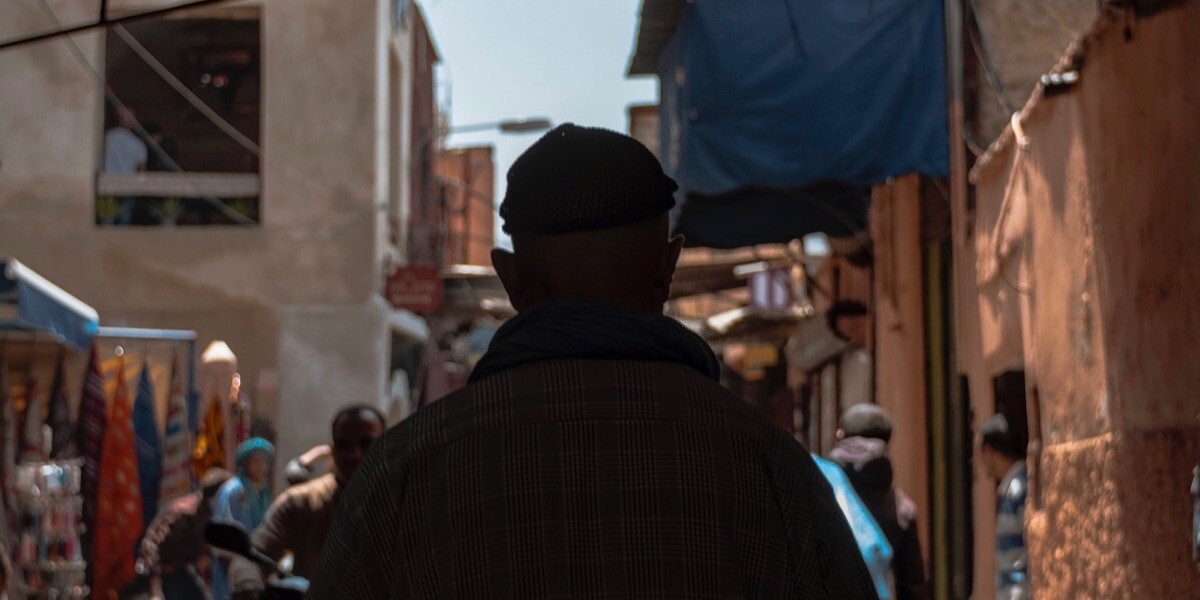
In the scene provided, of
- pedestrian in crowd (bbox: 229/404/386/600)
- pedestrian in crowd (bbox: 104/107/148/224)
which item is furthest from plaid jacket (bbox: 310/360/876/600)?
pedestrian in crowd (bbox: 104/107/148/224)

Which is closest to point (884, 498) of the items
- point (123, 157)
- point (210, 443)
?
point (210, 443)

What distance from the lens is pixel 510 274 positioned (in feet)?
7.21

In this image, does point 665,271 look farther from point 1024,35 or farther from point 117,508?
point 117,508

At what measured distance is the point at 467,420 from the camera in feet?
6.79

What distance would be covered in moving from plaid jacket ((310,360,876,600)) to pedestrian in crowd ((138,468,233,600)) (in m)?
8.69

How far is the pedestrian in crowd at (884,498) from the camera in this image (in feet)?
24.3

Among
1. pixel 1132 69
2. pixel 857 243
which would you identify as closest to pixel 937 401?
pixel 857 243

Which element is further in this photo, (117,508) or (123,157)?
(123,157)

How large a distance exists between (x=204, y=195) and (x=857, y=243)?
30.3 ft

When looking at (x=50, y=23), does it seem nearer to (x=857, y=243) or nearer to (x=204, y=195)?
(x=204, y=195)

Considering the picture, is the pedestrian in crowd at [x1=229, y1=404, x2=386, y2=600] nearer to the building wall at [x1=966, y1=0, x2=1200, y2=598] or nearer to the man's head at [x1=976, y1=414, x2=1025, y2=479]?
the building wall at [x1=966, y1=0, x2=1200, y2=598]

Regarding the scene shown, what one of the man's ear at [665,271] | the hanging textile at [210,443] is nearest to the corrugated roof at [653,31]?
the hanging textile at [210,443]

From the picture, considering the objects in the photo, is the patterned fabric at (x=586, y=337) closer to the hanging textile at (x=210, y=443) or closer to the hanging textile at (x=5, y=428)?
the hanging textile at (x=5, y=428)

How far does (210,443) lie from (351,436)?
24.2 feet
